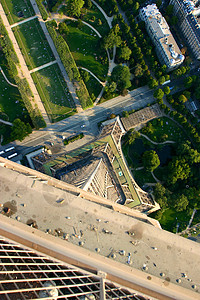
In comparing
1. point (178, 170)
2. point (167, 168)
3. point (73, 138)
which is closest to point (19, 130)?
point (73, 138)

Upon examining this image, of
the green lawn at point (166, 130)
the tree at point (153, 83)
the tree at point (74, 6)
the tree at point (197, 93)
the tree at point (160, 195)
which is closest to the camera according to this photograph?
the tree at point (160, 195)

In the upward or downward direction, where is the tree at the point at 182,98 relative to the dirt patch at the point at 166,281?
upward

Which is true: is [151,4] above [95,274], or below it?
above

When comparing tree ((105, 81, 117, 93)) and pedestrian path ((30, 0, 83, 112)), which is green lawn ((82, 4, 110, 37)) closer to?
pedestrian path ((30, 0, 83, 112))

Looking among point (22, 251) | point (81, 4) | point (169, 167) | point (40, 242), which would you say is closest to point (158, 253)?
point (40, 242)

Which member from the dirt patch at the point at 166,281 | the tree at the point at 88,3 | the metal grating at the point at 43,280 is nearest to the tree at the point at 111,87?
the tree at the point at 88,3

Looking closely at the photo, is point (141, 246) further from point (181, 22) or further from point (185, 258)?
point (181, 22)

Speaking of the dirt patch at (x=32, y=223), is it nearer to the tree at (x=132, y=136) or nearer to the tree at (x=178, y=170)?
the tree at (x=132, y=136)
